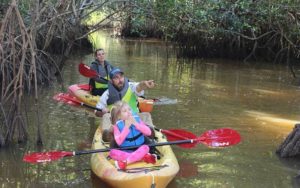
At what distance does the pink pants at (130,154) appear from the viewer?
455 cm

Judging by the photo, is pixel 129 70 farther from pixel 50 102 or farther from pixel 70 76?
pixel 50 102

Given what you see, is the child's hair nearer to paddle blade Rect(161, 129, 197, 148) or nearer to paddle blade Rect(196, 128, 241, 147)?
paddle blade Rect(196, 128, 241, 147)

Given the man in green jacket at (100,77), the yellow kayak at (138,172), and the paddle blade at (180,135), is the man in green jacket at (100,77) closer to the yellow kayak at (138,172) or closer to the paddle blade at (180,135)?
the paddle blade at (180,135)

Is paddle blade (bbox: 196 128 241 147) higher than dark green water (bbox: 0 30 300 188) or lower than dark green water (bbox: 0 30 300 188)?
higher

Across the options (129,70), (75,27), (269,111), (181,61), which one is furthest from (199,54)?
(269,111)

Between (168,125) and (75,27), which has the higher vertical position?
(75,27)

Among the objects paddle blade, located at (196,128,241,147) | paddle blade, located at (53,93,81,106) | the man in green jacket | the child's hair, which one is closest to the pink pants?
the child's hair

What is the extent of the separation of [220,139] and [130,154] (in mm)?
1168

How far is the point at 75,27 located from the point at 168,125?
5.61 metres

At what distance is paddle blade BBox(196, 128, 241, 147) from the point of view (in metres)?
5.30

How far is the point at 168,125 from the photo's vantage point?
7441mm

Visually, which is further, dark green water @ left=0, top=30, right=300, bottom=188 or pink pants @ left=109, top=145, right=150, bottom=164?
dark green water @ left=0, top=30, right=300, bottom=188

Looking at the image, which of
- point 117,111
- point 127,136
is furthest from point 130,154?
point 117,111

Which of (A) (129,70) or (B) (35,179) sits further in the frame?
(A) (129,70)
